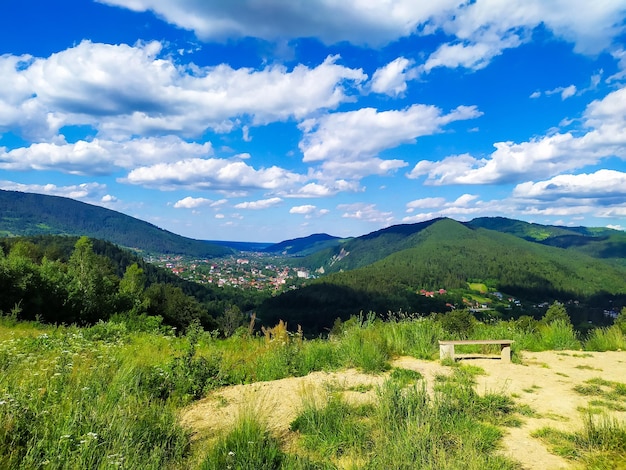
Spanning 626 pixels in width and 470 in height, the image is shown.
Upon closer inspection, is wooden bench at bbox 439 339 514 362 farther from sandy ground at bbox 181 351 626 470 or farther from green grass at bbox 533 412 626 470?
green grass at bbox 533 412 626 470

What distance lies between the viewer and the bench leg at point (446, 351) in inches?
344

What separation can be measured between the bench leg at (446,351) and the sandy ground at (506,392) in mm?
285

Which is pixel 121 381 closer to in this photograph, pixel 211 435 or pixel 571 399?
pixel 211 435

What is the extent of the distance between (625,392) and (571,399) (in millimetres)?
1181

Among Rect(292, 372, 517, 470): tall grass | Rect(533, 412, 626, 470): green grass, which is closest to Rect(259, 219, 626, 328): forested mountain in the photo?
Rect(292, 372, 517, 470): tall grass

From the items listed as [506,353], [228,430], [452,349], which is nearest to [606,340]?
[506,353]

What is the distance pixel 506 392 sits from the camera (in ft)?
21.1

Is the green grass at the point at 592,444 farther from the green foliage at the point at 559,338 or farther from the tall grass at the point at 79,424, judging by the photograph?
the green foliage at the point at 559,338

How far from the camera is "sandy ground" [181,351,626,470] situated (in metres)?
4.66

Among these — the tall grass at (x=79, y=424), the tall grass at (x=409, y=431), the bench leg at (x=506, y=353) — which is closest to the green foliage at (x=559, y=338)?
the bench leg at (x=506, y=353)

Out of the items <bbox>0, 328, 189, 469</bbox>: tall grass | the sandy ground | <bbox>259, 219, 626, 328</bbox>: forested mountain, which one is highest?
<bbox>0, 328, 189, 469</bbox>: tall grass

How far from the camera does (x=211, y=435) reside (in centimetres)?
459

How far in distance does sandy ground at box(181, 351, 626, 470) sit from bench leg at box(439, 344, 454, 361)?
28cm

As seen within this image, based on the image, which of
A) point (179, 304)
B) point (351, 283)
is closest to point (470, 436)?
point (179, 304)
